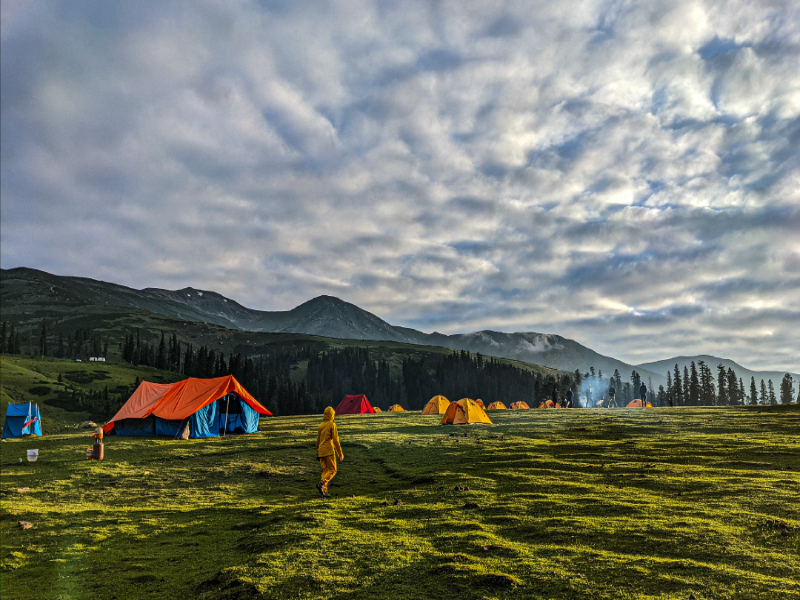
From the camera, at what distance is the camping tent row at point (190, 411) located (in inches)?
1348

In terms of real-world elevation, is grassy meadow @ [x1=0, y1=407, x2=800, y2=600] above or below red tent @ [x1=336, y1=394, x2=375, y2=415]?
above

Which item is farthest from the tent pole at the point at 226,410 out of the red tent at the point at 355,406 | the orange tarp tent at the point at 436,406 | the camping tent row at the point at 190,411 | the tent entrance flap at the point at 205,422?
the red tent at the point at 355,406

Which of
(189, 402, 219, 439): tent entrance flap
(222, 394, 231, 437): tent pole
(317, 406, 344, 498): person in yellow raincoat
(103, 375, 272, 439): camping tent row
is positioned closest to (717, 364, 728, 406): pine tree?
(103, 375, 272, 439): camping tent row

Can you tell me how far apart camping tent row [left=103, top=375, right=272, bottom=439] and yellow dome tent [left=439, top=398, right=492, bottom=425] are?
637 inches

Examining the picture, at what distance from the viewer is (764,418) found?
32469 millimetres

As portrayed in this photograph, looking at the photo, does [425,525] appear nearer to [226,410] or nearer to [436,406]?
[226,410]

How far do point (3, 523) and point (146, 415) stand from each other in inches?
923

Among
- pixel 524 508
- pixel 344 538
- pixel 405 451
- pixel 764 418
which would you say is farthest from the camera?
pixel 764 418

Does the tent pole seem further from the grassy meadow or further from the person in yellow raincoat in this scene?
the person in yellow raincoat

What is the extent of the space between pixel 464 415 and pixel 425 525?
28.8m

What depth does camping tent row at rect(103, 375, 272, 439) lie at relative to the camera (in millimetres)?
34250

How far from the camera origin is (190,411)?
33.8 meters

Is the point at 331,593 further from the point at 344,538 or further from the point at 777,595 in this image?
the point at 777,595

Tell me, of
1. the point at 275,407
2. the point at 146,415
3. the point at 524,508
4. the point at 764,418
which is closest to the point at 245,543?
the point at 524,508
